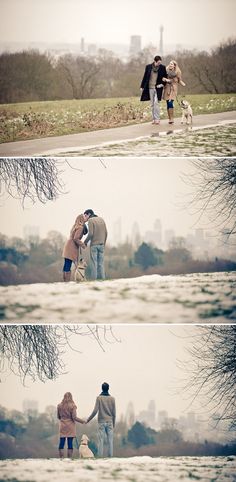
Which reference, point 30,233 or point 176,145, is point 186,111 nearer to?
point 176,145

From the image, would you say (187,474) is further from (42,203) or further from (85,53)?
(85,53)

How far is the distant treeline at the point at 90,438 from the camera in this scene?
20.3ft

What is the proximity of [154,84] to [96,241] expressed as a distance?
4.56ft

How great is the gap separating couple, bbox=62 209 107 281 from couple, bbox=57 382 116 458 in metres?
0.96

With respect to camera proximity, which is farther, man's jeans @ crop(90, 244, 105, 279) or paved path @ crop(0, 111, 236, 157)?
man's jeans @ crop(90, 244, 105, 279)

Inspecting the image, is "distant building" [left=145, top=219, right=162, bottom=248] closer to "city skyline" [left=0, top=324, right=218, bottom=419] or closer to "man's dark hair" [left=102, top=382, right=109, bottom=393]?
"city skyline" [left=0, top=324, right=218, bottom=419]

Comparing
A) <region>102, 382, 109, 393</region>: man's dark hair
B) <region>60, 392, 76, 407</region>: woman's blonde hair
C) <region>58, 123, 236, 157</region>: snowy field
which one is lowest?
<region>60, 392, 76, 407</region>: woman's blonde hair

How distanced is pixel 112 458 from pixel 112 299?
4.26ft

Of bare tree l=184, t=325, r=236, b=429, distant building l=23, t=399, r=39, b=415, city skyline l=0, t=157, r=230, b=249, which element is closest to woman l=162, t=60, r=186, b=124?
city skyline l=0, t=157, r=230, b=249

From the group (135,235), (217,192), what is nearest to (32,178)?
(135,235)

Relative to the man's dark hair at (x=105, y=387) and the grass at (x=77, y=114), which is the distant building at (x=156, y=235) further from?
the man's dark hair at (x=105, y=387)

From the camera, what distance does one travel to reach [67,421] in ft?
20.3

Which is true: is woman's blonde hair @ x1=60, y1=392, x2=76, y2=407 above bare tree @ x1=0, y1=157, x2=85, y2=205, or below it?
below

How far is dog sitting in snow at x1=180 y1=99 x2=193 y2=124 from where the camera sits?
630 cm
